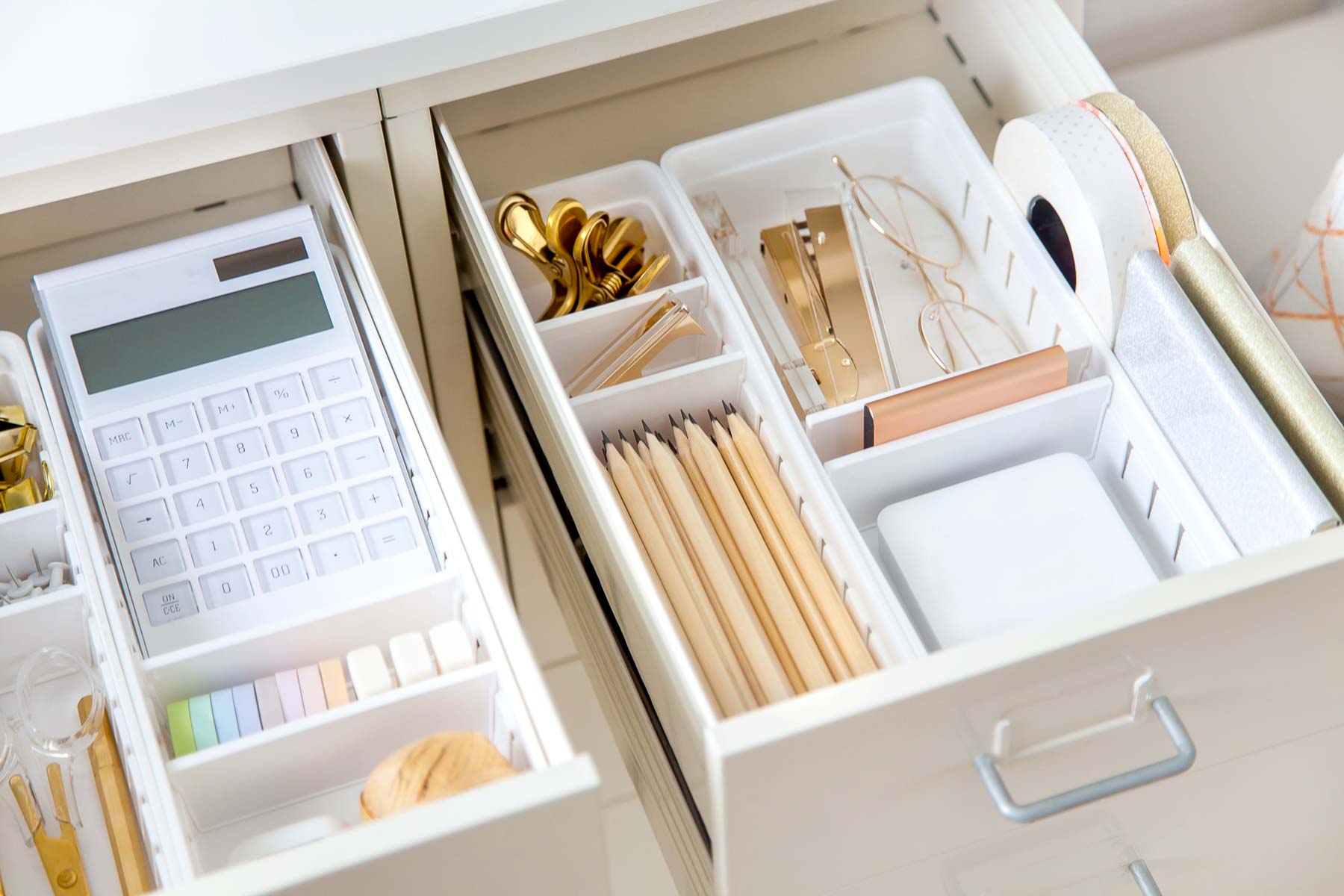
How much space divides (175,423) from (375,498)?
125 mm

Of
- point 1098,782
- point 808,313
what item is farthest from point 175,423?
point 1098,782

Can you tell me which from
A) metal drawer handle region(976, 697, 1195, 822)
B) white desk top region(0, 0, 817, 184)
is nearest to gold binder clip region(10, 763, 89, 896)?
white desk top region(0, 0, 817, 184)

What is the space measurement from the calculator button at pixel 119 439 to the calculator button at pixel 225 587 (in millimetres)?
90

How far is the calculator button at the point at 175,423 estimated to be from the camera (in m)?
0.69

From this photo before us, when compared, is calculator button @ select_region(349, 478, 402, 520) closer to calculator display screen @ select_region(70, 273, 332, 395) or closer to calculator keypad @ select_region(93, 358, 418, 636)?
calculator keypad @ select_region(93, 358, 418, 636)

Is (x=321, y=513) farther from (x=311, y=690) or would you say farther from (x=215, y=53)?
(x=215, y=53)

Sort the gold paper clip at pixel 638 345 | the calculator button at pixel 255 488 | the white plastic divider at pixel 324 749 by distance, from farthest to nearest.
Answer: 1. the gold paper clip at pixel 638 345
2. the calculator button at pixel 255 488
3. the white plastic divider at pixel 324 749

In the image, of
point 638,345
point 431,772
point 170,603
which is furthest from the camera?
point 638,345

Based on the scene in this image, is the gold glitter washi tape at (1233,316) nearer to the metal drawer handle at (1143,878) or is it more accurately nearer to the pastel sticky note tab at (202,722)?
the metal drawer handle at (1143,878)

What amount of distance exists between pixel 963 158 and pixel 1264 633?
41 cm

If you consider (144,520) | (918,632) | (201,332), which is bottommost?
(918,632)

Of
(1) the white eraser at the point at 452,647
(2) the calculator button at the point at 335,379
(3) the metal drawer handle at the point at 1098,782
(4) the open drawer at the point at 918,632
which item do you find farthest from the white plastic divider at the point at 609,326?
(3) the metal drawer handle at the point at 1098,782

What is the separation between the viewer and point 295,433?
2.29ft

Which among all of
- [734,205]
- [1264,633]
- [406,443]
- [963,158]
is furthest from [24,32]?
[1264,633]
